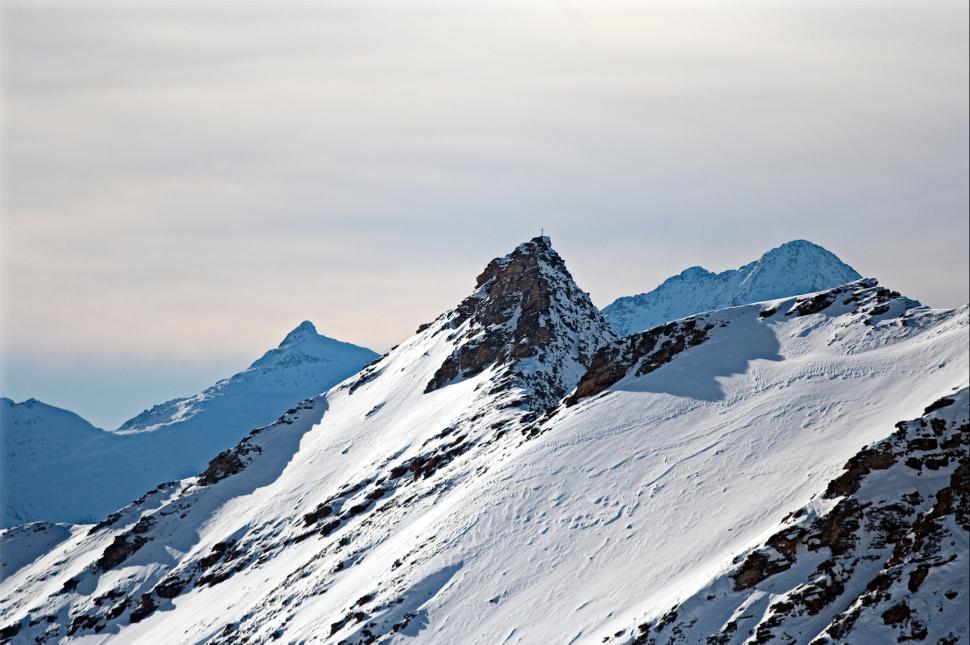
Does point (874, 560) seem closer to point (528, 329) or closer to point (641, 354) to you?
point (641, 354)

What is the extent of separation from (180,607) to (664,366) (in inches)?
2717

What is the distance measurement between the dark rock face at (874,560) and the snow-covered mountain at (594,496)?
0.16 m

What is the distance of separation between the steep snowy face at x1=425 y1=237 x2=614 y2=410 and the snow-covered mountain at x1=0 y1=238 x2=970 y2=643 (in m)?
0.55

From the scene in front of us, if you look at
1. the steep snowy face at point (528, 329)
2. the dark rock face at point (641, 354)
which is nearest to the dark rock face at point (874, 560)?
the dark rock face at point (641, 354)

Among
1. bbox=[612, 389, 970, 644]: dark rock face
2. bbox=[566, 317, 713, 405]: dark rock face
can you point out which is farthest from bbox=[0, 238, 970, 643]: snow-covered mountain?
bbox=[566, 317, 713, 405]: dark rock face

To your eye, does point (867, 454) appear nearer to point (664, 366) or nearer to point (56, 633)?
point (664, 366)

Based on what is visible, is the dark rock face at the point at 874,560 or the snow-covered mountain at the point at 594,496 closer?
the dark rock face at the point at 874,560

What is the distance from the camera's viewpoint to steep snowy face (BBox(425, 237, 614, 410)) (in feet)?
443

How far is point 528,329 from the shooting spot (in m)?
145

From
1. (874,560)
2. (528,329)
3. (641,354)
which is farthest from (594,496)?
(528,329)

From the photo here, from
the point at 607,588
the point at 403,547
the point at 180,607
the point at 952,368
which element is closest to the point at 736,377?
the point at 952,368

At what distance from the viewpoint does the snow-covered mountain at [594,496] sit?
65.0 m

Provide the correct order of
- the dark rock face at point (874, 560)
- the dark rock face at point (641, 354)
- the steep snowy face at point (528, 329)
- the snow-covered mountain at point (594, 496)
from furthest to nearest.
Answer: the steep snowy face at point (528, 329) < the dark rock face at point (641, 354) < the snow-covered mountain at point (594, 496) < the dark rock face at point (874, 560)

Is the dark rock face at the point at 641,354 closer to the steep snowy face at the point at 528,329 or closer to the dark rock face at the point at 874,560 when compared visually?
the steep snowy face at the point at 528,329
